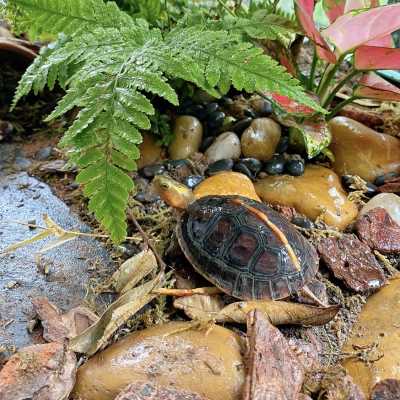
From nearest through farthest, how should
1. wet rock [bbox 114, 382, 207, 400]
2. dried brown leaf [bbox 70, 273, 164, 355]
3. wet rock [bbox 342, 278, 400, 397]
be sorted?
1. wet rock [bbox 114, 382, 207, 400]
2. dried brown leaf [bbox 70, 273, 164, 355]
3. wet rock [bbox 342, 278, 400, 397]

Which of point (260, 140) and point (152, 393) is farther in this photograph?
point (260, 140)

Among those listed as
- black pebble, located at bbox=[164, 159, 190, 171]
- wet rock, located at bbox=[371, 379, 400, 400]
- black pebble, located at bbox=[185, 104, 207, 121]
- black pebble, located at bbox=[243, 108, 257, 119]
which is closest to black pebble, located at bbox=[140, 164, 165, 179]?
black pebble, located at bbox=[164, 159, 190, 171]

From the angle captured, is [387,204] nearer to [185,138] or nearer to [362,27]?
[362,27]

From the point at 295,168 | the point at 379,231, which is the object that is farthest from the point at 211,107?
the point at 379,231

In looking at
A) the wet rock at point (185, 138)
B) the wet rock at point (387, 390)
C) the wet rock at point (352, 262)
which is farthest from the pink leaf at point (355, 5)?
the wet rock at point (387, 390)

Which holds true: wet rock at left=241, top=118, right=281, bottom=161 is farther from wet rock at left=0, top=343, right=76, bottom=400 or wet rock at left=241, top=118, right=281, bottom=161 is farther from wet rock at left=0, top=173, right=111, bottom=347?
wet rock at left=0, top=343, right=76, bottom=400

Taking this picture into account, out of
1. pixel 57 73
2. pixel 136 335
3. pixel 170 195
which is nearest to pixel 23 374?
pixel 136 335
